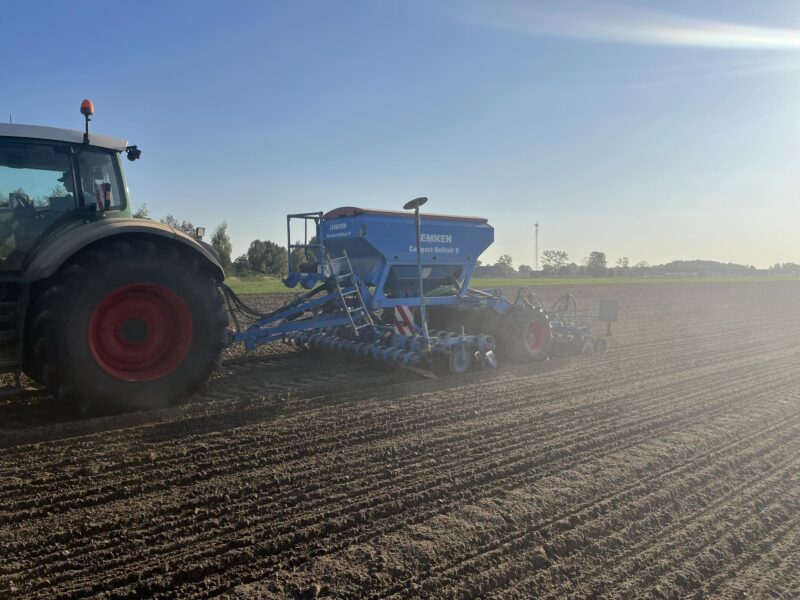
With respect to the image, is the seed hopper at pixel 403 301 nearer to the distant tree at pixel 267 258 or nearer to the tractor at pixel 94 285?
the tractor at pixel 94 285

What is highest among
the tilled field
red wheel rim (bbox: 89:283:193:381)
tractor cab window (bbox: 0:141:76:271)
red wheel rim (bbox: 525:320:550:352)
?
tractor cab window (bbox: 0:141:76:271)

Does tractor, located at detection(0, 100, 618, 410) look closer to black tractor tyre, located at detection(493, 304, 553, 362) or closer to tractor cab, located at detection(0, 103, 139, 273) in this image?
tractor cab, located at detection(0, 103, 139, 273)

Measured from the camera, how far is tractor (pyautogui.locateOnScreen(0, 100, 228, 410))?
443 cm

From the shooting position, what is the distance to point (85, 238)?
4.54 m

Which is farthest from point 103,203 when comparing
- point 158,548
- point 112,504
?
point 158,548

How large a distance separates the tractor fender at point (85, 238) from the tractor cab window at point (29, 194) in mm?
134

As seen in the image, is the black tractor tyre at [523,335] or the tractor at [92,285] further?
the black tractor tyre at [523,335]

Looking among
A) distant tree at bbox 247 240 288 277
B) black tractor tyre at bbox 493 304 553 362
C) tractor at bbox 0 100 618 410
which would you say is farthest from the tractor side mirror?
distant tree at bbox 247 240 288 277

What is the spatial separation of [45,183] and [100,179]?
1.37 ft

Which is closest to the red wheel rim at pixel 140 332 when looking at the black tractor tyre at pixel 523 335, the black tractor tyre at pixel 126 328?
the black tractor tyre at pixel 126 328

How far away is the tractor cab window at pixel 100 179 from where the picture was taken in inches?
195

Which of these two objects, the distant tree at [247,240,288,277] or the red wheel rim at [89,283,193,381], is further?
the distant tree at [247,240,288,277]

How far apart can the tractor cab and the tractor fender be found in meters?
0.13

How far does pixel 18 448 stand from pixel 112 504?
4.22 ft
